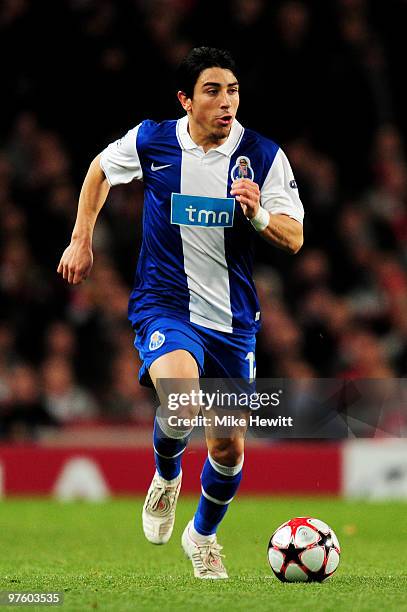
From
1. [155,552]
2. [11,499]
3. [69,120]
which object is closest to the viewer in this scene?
[155,552]

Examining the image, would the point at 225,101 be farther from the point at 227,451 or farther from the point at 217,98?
the point at 227,451

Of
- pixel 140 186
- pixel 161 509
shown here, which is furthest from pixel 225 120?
pixel 140 186

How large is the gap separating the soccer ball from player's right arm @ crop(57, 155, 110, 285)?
55.7 inches

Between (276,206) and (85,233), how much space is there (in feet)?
2.78

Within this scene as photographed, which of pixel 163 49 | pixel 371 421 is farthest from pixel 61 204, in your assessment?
pixel 371 421

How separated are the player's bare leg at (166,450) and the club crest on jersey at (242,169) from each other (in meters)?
0.85

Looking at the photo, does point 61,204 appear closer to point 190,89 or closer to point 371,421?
point 371,421

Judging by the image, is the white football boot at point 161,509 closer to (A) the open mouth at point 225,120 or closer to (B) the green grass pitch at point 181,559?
(B) the green grass pitch at point 181,559

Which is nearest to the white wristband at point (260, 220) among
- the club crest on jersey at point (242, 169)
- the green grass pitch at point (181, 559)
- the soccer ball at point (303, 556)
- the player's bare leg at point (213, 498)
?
the club crest on jersey at point (242, 169)

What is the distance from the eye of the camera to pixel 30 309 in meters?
11.6

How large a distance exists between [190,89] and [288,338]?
6421 millimetres

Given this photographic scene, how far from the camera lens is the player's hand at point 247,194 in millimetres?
5289

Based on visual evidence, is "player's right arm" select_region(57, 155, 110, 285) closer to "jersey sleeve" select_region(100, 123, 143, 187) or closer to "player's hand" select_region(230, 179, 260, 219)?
"jersey sleeve" select_region(100, 123, 143, 187)

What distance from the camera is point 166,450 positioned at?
5.82 m
